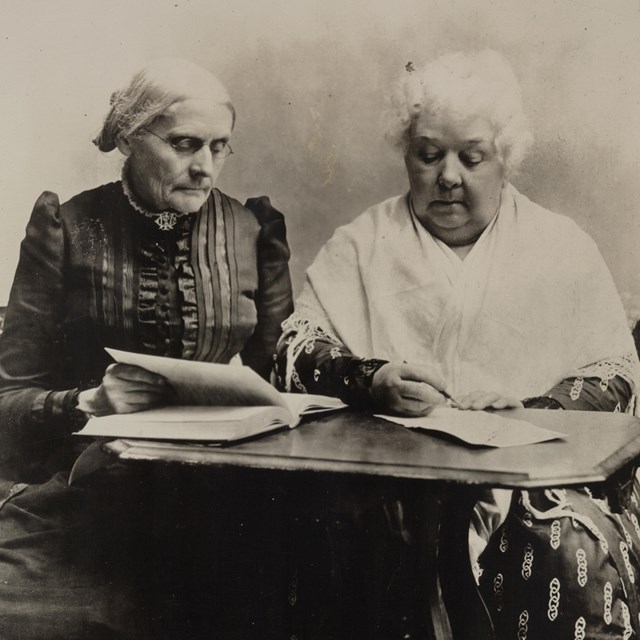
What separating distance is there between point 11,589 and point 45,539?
0.14 metres

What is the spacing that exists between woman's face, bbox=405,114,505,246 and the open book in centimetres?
59

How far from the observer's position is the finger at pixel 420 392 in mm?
1698

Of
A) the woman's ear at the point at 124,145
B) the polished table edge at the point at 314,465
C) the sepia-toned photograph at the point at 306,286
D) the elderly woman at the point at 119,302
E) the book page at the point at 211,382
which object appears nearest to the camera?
the polished table edge at the point at 314,465

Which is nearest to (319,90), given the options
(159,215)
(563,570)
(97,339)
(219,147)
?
(219,147)

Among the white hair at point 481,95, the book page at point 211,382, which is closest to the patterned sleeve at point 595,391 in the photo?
the white hair at point 481,95

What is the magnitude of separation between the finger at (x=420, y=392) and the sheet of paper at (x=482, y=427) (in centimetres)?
3

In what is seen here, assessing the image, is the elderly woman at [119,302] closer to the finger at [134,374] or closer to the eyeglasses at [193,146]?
the eyeglasses at [193,146]

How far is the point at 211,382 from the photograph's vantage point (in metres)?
1.59

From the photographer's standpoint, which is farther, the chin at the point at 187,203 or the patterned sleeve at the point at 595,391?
the chin at the point at 187,203

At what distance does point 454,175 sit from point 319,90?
0.41 meters

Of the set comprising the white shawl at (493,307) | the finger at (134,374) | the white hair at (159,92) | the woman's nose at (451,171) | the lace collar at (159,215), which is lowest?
the finger at (134,374)

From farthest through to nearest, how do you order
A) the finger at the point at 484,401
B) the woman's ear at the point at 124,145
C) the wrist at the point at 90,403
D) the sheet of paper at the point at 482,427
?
the woman's ear at the point at 124,145 < the wrist at the point at 90,403 < the finger at the point at 484,401 < the sheet of paper at the point at 482,427

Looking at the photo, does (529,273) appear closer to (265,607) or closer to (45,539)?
(265,607)

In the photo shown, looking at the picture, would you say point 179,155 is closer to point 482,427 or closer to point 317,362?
point 317,362
